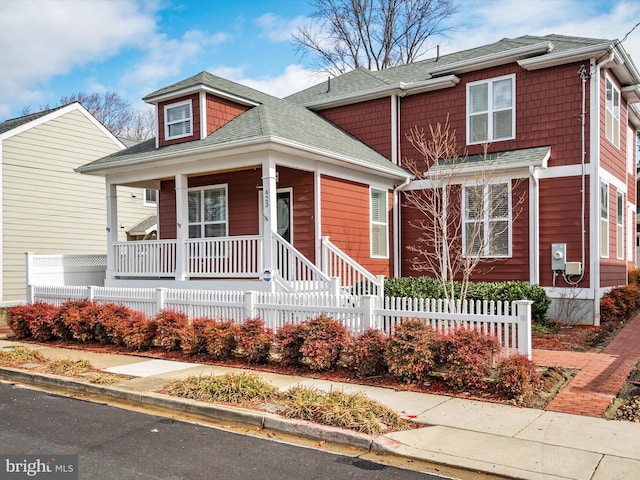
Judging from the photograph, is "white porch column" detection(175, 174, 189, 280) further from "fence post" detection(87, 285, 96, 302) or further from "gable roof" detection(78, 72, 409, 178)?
"fence post" detection(87, 285, 96, 302)

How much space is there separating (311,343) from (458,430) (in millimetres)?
3193

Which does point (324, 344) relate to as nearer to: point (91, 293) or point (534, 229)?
point (91, 293)

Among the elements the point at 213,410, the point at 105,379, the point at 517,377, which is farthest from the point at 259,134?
the point at 517,377

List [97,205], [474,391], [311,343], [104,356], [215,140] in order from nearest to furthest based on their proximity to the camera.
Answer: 1. [474,391]
2. [311,343]
3. [104,356]
4. [215,140]
5. [97,205]

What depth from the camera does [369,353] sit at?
8.45 meters

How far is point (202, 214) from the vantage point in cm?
1644

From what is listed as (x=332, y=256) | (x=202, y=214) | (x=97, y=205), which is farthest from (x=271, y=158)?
(x=97, y=205)

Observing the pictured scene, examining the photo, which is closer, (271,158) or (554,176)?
(271,158)

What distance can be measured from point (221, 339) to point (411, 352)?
11.6ft

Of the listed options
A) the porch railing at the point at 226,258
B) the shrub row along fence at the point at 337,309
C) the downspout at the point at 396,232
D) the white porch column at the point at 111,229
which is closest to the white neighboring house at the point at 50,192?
the white porch column at the point at 111,229

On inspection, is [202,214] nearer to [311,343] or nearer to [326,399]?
[311,343]

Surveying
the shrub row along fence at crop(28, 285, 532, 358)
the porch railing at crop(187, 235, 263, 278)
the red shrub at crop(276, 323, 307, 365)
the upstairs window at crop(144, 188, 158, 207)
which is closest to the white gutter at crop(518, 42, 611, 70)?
the shrub row along fence at crop(28, 285, 532, 358)

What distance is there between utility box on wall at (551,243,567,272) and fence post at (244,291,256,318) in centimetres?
748

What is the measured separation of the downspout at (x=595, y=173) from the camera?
44.4ft
